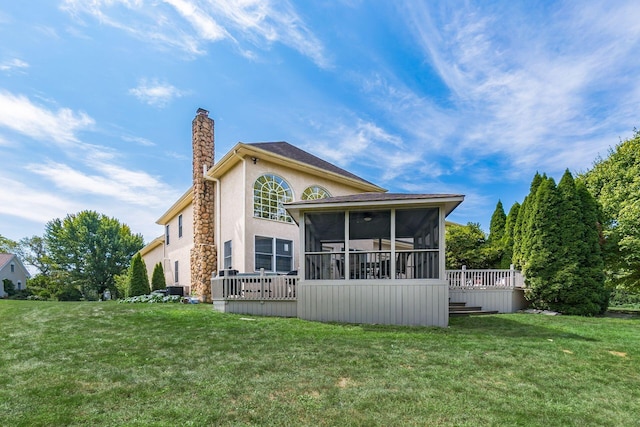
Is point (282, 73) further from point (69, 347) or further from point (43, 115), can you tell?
point (69, 347)

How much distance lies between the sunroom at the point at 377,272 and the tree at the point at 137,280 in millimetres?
12392

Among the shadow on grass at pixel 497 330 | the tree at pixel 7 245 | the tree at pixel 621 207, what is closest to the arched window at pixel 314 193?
the shadow on grass at pixel 497 330

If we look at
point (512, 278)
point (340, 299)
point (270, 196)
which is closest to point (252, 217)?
point (270, 196)

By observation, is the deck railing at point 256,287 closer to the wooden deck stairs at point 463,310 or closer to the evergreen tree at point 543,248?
the wooden deck stairs at point 463,310

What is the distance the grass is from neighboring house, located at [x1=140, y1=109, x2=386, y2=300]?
5618 millimetres

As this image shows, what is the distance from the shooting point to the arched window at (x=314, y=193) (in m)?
13.5

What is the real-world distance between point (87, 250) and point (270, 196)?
72.7 ft

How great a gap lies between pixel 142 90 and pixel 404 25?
9636mm

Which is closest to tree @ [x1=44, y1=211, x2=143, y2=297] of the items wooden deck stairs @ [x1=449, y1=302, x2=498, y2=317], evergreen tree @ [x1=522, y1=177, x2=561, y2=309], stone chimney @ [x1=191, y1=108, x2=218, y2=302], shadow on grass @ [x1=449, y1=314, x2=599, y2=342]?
stone chimney @ [x1=191, y1=108, x2=218, y2=302]

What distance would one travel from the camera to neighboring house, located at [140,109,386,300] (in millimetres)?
11719

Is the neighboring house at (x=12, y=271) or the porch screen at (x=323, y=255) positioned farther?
the neighboring house at (x=12, y=271)

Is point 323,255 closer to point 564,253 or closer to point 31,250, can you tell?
point 564,253

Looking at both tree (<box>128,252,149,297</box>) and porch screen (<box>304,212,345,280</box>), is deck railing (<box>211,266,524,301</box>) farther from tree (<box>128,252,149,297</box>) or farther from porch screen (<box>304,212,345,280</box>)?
tree (<box>128,252,149,297</box>)

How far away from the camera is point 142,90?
1116 centimetres
